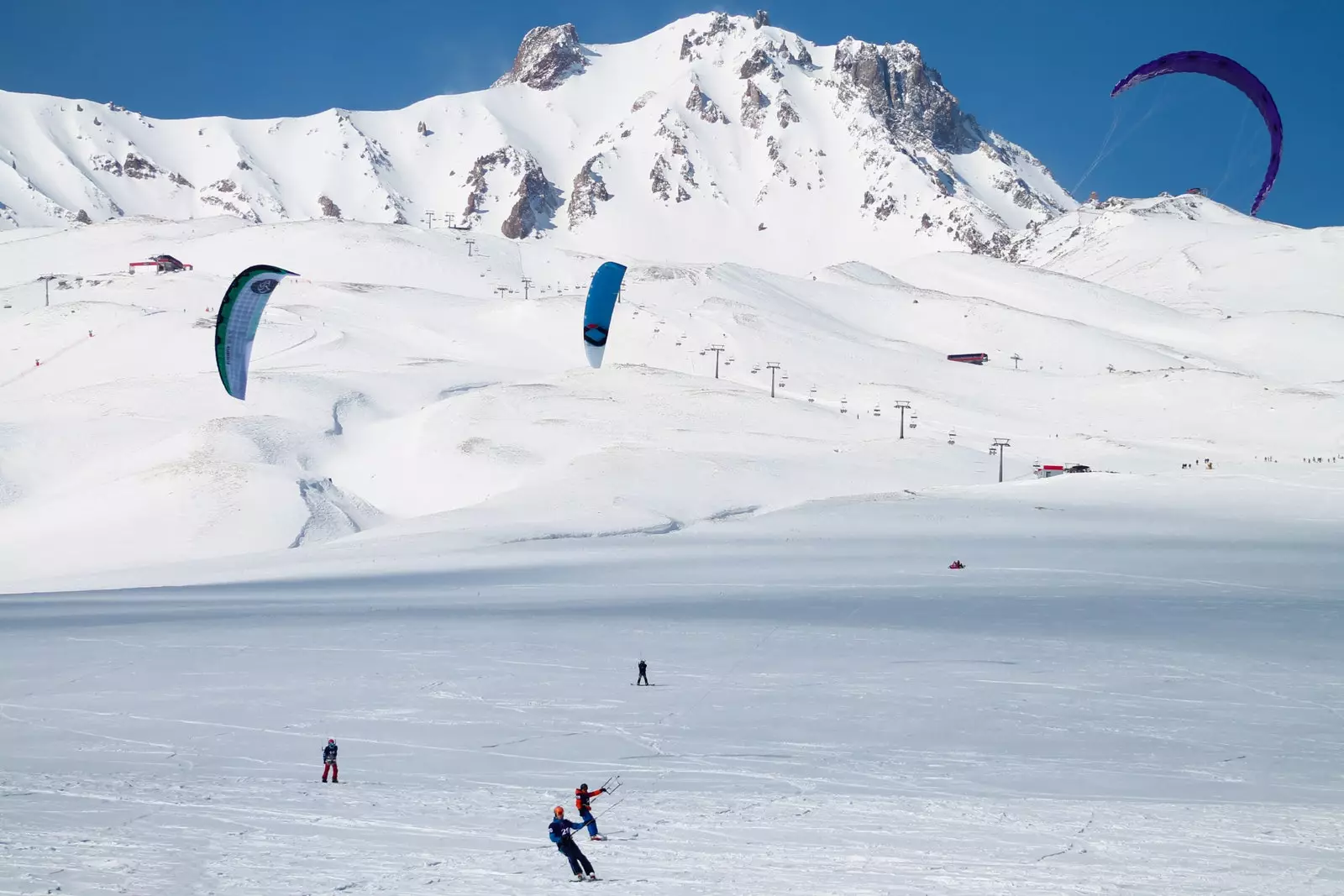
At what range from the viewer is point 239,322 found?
33750 mm

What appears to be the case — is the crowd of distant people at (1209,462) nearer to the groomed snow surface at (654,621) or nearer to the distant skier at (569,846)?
the groomed snow surface at (654,621)

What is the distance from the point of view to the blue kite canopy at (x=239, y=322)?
33031 mm

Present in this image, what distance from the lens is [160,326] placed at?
334 ft

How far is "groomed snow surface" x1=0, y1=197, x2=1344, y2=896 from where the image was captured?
519 inches

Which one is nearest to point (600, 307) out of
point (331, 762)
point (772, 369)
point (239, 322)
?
point (239, 322)

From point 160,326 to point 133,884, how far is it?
98397 millimetres

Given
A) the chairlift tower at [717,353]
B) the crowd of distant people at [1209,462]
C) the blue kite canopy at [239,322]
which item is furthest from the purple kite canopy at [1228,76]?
the chairlift tower at [717,353]

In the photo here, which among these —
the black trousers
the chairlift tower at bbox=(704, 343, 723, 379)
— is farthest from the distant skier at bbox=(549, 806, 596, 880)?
the chairlift tower at bbox=(704, 343, 723, 379)

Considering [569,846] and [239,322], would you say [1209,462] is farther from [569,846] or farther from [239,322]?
[569,846]

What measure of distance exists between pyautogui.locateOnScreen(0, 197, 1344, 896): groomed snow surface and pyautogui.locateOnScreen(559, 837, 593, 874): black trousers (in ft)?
0.65

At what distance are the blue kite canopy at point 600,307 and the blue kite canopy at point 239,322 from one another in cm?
853

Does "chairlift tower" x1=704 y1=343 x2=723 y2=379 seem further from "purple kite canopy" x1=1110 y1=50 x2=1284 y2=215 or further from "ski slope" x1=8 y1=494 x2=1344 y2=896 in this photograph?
"purple kite canopy" x1=1110 y1=50 x2=1284 y2=215

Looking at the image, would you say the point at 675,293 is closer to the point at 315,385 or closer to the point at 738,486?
the point at 315,385

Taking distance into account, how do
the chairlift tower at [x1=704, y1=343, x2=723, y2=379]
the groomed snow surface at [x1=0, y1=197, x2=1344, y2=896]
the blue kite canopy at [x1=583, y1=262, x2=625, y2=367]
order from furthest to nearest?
the chairlift tower at [x1=704, y1=343, x2=723, y2=379] → the blue kite canopy at [x1=583, y1=262, x2=625, y2=367] → the groomed snow surface at [x1=0, y1=197, x2=1344, y2=896]
